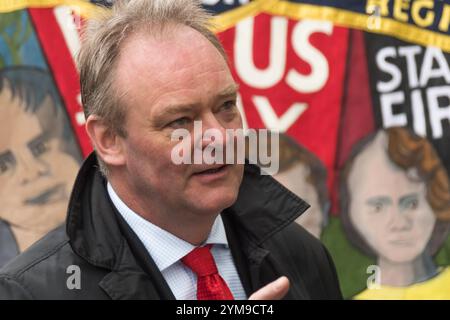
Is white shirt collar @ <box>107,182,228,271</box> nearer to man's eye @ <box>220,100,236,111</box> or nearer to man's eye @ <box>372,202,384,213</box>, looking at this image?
man's eye @ <box>220,100,236,111</box>

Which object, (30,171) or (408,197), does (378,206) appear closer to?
(408,197)

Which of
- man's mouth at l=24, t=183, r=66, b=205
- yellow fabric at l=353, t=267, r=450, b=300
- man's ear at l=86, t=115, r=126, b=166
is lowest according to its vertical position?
yellow fabric at l=353, t=267, r=450, b=300

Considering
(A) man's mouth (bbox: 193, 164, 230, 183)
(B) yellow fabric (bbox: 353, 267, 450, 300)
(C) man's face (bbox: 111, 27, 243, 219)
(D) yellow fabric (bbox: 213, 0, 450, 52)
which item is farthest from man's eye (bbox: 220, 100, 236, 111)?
(B) yellow fabric (bbox: 353, 267, 450, 300)

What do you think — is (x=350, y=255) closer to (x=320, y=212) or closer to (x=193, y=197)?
(x=320, y=212)

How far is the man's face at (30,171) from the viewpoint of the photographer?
8.44ft

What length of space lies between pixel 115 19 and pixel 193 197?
366 mm

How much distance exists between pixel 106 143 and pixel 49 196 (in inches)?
41.2

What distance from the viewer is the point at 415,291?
2.81m

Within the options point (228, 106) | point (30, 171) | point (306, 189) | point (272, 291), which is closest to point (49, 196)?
point (30, 171)

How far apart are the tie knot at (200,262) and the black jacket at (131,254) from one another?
0.22 ft

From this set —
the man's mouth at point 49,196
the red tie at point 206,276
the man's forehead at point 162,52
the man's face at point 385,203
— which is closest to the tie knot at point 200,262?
the red tie at point 206,276

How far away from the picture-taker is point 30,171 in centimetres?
260

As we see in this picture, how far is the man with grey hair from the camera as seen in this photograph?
4.86 feet
